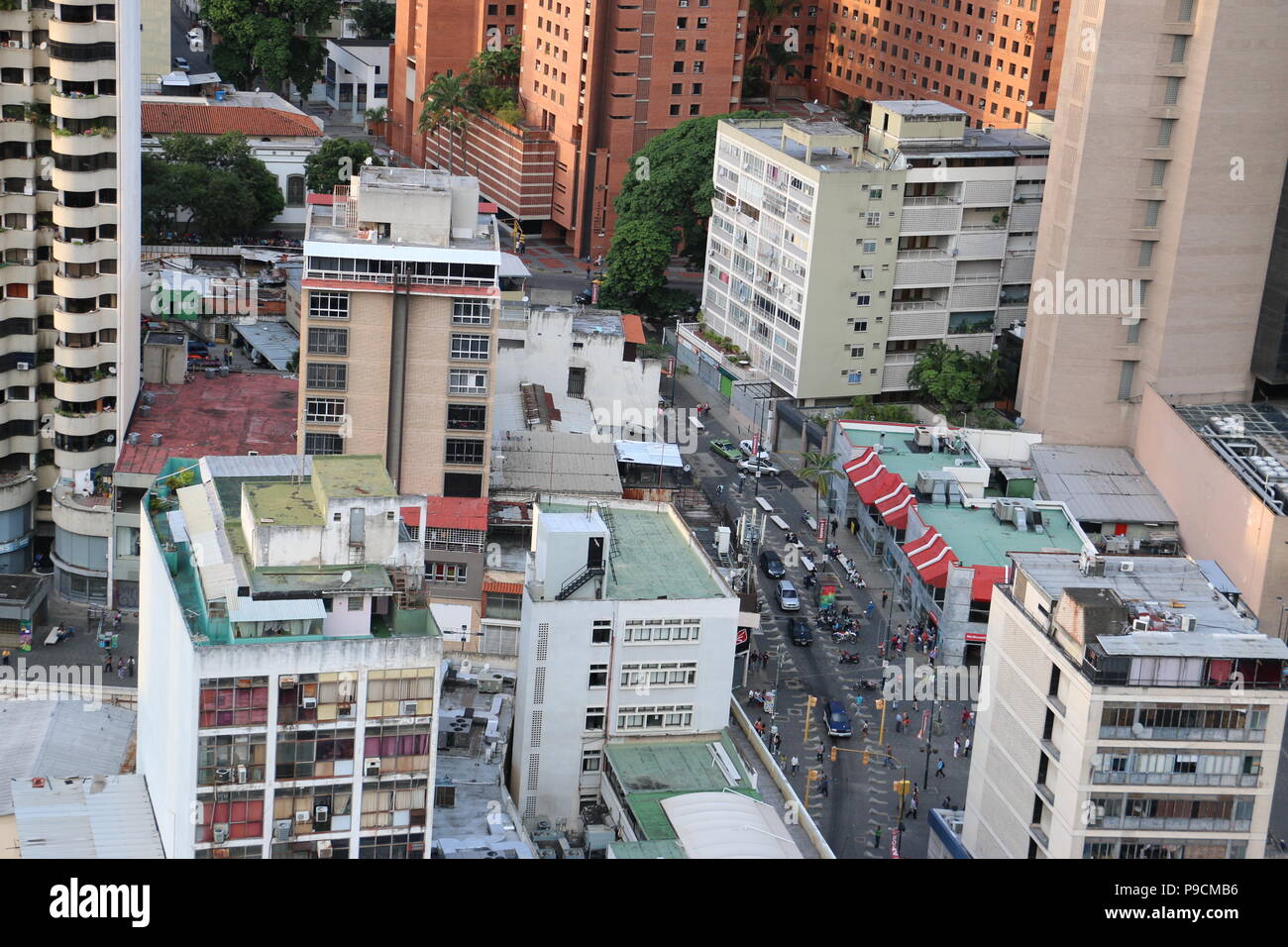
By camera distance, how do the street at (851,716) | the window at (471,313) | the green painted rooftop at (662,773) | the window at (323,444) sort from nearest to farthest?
the green painted rooftop at (662,773)
the street at (851,716)
the window at (471,313)
the window at (323,444)

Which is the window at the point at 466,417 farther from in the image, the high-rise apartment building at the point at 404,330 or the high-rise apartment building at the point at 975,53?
the high-rise apartment building at the point at 975,53

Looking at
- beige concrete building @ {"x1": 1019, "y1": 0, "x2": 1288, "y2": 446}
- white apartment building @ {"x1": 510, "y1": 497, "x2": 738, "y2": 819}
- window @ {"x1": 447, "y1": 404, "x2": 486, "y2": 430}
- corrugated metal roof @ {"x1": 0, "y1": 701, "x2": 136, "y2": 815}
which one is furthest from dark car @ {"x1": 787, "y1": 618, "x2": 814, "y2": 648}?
corrugated metal roof @ {"x1": 0, "y1": 701, "x2": 136, "y2": 815}

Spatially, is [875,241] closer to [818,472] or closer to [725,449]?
[725,449]

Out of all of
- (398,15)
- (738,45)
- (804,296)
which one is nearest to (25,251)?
(804,296)

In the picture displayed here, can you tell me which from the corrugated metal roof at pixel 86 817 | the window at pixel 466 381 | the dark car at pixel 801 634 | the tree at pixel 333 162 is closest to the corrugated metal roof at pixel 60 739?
the corrugated metal roof at pixel 86 817

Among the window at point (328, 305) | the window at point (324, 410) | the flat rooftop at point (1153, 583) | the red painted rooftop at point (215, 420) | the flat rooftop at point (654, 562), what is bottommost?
the red painted rooftop at point (215, 420)
